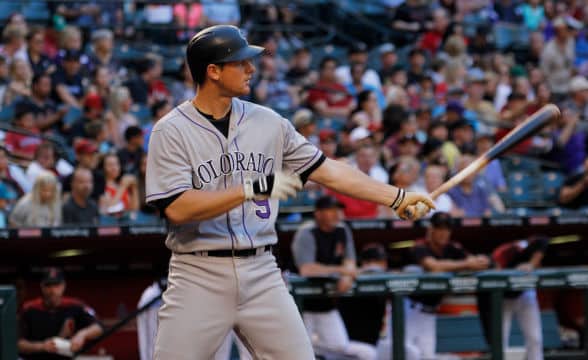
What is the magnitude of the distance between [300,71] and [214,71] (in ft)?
26.6

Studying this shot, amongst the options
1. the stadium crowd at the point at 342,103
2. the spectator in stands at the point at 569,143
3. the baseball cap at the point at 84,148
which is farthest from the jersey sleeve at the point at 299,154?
the spectator in stands at the point at 569,143

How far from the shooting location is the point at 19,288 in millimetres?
8461

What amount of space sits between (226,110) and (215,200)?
1.76ft

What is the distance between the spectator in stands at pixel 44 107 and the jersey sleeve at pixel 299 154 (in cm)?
572

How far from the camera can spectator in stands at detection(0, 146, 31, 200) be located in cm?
881

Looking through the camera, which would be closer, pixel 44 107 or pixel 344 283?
pixel 344 283

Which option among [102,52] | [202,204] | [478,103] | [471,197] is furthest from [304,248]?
[478,103]

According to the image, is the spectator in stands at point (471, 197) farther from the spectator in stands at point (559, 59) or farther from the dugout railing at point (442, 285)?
the spectator in stands at point (559, 59)

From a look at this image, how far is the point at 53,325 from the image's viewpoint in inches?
297

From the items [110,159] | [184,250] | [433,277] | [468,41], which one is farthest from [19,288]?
[468,41]

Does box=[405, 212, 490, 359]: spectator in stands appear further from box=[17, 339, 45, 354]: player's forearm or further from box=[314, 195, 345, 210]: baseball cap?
box=[17, 339, 45, 354]: player's forearm

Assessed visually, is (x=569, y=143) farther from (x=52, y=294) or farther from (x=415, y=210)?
(x=415, y=210)

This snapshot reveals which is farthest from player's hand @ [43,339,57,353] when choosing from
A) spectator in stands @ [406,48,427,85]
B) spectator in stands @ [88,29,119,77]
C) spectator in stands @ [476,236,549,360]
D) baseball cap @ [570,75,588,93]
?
baseball cap @ [570,75,588,93]

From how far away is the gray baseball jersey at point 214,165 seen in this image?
4.43m
